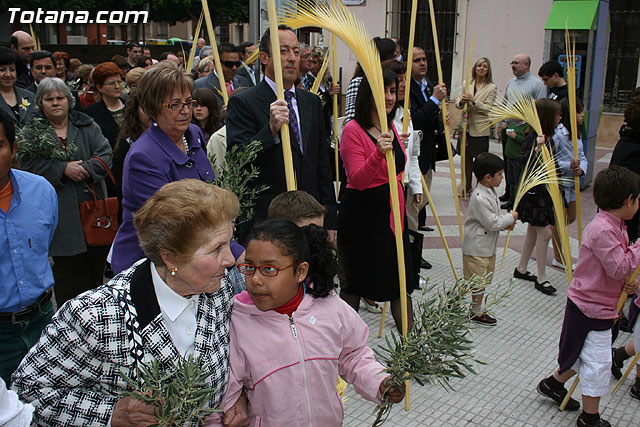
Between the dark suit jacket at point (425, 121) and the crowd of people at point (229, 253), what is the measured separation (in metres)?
0.03

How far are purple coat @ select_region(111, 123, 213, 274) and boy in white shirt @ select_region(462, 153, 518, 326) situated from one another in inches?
100

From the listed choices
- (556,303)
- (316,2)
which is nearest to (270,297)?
(316,2)

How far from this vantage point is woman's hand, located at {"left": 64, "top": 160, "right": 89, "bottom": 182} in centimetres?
427

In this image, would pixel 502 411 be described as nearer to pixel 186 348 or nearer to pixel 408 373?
pixel 408 373

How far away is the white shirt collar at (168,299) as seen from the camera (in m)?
1.87

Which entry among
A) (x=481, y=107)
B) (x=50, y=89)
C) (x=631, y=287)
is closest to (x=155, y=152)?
(x=50, y=89)

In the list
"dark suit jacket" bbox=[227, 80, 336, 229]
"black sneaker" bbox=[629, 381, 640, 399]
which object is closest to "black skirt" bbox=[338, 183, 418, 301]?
"dark suit jacket" bbox=[227, 80, 336, 229]

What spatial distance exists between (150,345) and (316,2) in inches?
76.7

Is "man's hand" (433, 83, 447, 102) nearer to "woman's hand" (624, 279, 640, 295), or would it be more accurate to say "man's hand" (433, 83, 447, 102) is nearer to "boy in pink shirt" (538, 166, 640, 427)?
"boy in pink shirt" (538, 166, 640, 427)

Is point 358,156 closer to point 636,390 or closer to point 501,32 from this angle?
point 636,390

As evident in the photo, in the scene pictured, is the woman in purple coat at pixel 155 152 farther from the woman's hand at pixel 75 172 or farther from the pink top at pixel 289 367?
the woman's hand at pixel 75 172

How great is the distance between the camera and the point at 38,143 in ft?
14.0

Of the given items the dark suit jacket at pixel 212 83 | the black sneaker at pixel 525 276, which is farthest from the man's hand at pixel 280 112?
the black sneaker at pixel 525 276

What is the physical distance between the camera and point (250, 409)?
2182 mm
